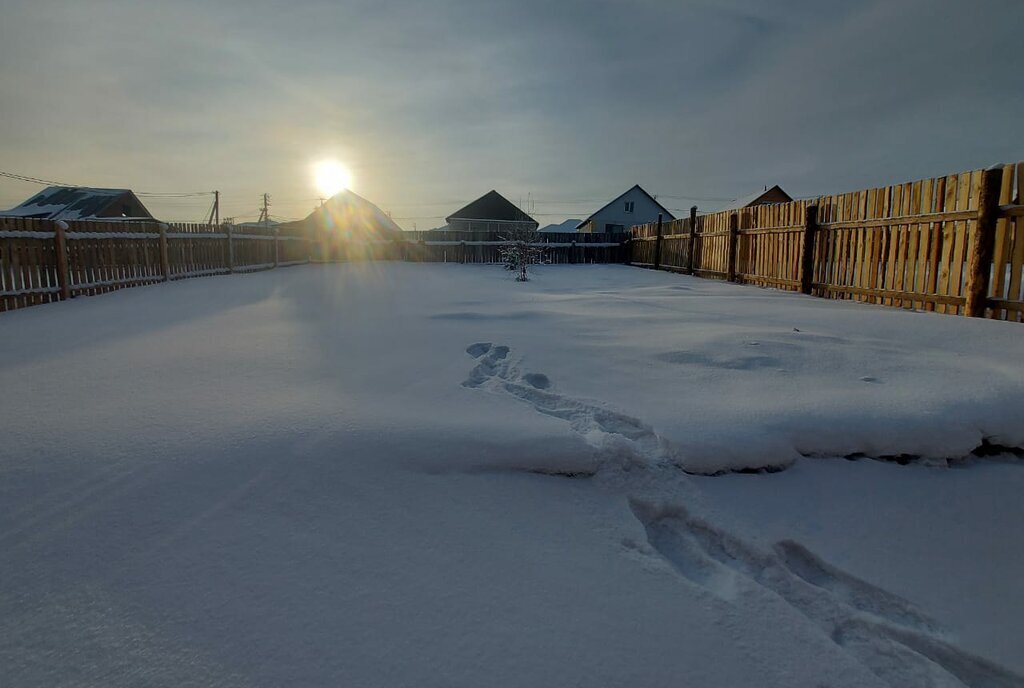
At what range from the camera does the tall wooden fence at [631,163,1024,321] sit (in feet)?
17.8

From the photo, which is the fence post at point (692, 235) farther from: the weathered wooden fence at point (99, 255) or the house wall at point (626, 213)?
the house wall at point (626, 213)

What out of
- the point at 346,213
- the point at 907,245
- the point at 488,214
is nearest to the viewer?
the point at 907,245

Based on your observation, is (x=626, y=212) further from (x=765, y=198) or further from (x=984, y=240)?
(x=984, y=240)

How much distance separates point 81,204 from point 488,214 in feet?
76.6

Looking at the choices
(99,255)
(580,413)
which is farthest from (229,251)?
(580,413)

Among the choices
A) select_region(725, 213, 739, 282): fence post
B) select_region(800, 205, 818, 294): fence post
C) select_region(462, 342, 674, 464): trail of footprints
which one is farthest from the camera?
select_region(725, 213, 739, 282): fence post

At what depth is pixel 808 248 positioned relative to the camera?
27.9ft

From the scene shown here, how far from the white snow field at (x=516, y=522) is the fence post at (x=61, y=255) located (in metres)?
5.65

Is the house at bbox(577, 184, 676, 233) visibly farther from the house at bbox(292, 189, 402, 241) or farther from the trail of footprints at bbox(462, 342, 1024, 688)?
the trail of footprints at bbox(462, 342, 1024, 688)

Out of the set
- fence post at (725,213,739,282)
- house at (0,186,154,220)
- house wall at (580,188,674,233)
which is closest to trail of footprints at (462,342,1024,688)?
fence post at (725,213,739,282)

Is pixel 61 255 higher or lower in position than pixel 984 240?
lower

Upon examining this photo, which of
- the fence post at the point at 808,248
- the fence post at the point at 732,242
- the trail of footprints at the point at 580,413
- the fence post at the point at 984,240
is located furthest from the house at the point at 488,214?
the trail of footprints at the point at 580,413

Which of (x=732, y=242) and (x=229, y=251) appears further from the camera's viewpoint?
(x=229, y=251)

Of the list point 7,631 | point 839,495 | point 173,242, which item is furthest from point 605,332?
point 173,242
